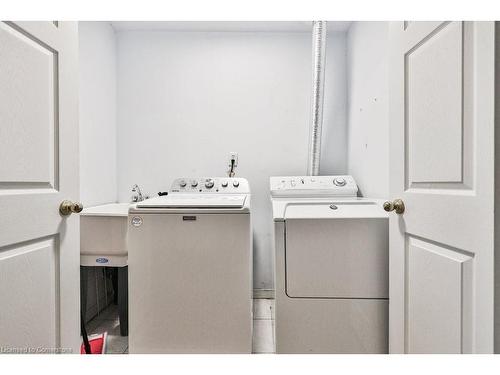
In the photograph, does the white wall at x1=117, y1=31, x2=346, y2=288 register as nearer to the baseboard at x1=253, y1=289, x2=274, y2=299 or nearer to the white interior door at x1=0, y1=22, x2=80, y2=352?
the baseboard at x1=253, y1=289, x2=274, y2=299

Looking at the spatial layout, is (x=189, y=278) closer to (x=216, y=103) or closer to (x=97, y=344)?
(x=97, y=344)

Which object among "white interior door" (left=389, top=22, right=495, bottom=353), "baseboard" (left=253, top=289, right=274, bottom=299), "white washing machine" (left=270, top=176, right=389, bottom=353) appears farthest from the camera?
"baseboard" (left=253, top=289, right=274, bottom=299)

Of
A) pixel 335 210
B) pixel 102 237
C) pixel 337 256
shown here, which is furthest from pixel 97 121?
pixel 337 256

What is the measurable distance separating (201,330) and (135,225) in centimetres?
66

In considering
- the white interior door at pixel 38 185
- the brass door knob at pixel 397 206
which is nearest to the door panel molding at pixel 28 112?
the white interior door at pixel 38 185

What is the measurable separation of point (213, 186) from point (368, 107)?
49.1 inches

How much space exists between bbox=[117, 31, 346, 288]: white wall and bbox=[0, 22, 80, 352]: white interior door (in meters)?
1.39

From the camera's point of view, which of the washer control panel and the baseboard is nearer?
the washer control panel

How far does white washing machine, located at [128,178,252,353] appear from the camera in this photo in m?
1.53

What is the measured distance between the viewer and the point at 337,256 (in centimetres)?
144

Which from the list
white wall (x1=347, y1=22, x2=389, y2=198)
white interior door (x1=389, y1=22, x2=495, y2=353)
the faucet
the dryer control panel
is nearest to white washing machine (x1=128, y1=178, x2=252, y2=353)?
the dryer control panel

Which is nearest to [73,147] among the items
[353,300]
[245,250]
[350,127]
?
[245,250]

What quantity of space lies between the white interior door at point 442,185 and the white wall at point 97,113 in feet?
6.38

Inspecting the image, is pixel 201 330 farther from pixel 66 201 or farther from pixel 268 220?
pixel 268 220
